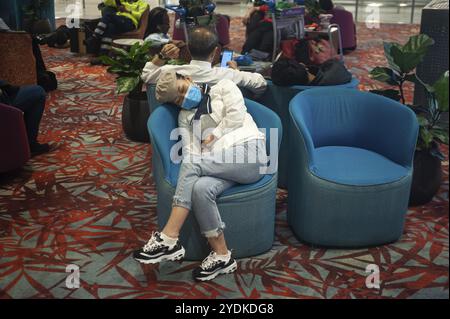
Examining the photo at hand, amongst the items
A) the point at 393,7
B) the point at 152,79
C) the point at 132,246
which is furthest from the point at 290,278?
the point at 393,7

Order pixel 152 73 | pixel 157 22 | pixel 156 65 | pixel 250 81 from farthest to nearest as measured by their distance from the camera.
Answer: pixel 157 22
pixel 156 65
pixel 152 73
pixel 250 81

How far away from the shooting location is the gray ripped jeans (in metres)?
2.78

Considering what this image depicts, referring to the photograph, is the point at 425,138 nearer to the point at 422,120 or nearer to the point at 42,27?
the point at 422,120

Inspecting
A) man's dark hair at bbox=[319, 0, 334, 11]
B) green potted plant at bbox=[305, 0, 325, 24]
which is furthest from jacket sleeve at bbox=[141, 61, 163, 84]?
man's dark hair at bbox=[319, 0, 334, 11]

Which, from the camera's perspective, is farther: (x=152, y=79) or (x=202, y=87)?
(x=152, y=79)

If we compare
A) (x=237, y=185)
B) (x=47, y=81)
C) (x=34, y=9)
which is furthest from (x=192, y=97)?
(x=34, y=9)

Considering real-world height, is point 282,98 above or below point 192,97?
below

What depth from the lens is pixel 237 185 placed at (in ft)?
9.61

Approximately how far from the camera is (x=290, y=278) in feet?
9.37

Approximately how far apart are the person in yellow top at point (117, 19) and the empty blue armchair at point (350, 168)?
17.7 ft

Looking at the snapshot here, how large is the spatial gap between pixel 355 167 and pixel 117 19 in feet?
19.3

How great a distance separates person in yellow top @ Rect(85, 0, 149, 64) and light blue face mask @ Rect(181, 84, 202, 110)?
556cm
